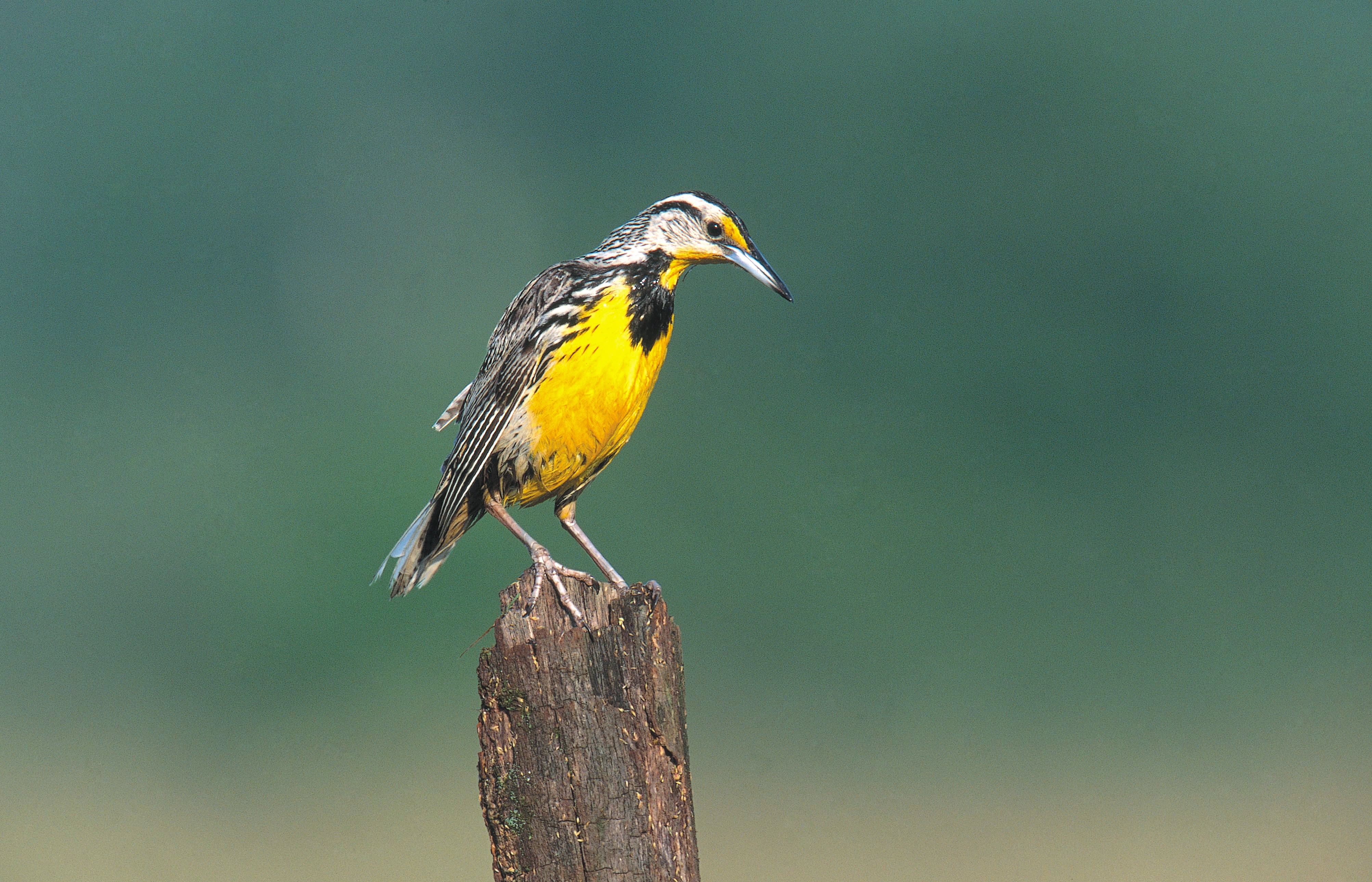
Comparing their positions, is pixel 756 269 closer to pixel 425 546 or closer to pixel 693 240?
pixel 693 240

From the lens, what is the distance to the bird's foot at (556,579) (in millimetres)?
1889

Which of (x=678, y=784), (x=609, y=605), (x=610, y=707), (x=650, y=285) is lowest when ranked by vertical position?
(x=678, y=784)

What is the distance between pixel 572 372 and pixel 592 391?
2.3 inches

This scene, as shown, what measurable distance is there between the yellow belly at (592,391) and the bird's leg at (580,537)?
23 centimetres

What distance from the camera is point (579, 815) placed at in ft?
5.65

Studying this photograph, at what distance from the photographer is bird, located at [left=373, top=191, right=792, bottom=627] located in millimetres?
2406

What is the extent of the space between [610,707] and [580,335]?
920 millimetres

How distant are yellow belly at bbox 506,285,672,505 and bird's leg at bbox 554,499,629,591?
23cm

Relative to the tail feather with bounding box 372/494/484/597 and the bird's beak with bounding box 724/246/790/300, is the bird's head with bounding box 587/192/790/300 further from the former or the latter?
the tail feather with bounding box 372/494/484/597

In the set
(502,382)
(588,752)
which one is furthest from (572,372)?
(588,752)

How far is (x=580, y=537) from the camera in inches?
106

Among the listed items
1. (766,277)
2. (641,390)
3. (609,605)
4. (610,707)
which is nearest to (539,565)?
(609,605)

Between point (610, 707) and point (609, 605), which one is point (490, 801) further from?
point (609, 605)

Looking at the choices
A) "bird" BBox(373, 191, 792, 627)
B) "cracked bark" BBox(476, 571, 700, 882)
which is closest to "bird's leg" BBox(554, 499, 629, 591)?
"bird" BBox(373, 191, 792, 627)
